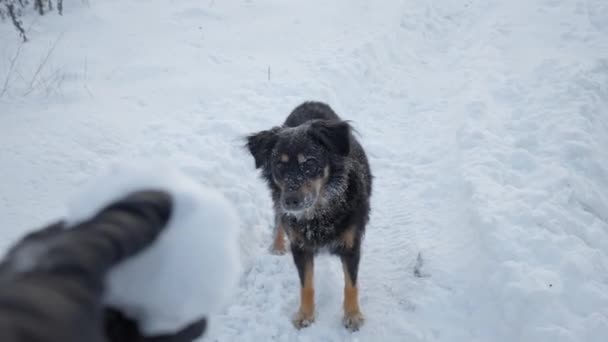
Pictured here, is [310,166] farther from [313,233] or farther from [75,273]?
[75,273]

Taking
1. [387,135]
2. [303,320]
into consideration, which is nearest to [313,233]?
[303,320]

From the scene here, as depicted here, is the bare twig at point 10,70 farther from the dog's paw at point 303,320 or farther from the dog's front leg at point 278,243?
the dog's paw at point 303,320

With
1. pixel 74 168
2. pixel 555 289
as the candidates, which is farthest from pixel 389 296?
pixel 74 168

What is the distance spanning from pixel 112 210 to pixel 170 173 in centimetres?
23

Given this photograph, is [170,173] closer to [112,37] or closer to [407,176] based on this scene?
[407,176]

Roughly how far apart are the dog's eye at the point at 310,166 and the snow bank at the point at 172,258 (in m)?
2.27

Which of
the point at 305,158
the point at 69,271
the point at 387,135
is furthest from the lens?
the point at 387,135

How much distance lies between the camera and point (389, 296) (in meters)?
3.89

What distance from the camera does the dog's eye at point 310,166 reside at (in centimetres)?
344

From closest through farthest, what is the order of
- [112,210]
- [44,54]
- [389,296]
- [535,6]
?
Answer: [112,210] → [389,296] → [44,54] → [535,6]

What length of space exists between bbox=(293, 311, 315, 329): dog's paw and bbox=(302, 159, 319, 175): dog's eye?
1393mm

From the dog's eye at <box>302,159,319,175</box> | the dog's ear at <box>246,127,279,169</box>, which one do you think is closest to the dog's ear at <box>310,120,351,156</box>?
the dog's eye at <box>302,159,319,175</box>

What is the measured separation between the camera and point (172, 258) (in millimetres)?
1043

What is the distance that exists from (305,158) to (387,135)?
339 centimetres
